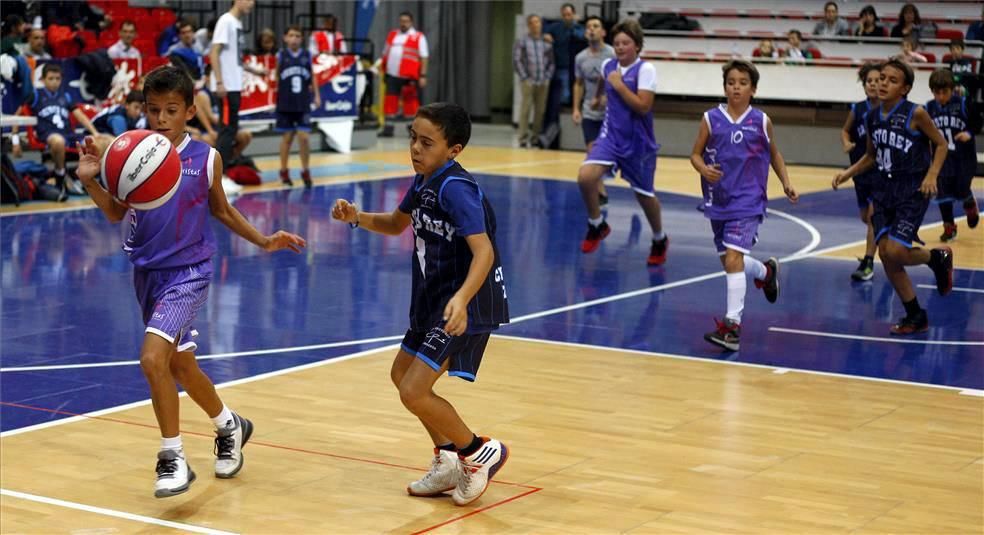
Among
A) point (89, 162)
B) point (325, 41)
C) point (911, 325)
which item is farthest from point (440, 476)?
point (325, 41)

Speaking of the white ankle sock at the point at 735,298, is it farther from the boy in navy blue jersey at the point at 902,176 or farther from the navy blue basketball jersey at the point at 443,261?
the navy blue basketball jersey at the point at 443,261

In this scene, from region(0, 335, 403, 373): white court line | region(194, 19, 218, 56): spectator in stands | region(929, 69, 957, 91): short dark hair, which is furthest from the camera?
region(194, 19, 218, 56): spectator in stands

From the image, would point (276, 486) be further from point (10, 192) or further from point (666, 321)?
point (10, 192)

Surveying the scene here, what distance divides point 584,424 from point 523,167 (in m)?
14.3

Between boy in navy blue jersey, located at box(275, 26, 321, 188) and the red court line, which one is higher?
boy in navy blue jersey, located at box(275, 26, 321, 188)

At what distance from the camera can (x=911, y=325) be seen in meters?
9.45

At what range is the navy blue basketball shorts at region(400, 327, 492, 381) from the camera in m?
5.32

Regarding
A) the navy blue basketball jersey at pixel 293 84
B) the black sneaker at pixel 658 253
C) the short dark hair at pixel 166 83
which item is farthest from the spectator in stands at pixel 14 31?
the short dark hair at pixel 166 83

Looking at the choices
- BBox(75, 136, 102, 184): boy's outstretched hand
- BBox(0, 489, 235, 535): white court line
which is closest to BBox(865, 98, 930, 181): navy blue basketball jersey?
BBox(75, 136, 102, 184): boy's outstretched hand

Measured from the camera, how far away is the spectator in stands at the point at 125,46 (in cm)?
1788

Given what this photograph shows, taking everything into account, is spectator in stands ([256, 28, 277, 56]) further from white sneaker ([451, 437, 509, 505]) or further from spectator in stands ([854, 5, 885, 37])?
white sneaker ([451, 437, 509, 505])

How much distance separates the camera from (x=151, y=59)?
18469mm

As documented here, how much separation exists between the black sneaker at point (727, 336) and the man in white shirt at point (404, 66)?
615 inches

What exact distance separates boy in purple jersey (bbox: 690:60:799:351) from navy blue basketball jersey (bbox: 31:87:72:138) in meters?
8.92
